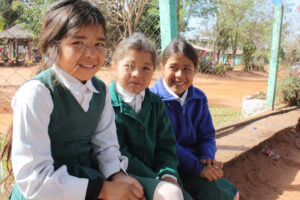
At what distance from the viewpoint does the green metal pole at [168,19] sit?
220cm

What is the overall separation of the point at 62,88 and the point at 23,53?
991mm

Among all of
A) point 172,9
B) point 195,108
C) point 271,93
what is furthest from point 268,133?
point 172,9

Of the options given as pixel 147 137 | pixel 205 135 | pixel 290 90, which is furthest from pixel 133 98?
pixel 290 90

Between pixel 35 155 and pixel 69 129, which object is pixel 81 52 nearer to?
pixel 69 129

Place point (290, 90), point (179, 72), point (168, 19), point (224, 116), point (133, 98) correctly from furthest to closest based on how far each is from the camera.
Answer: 1. point (224, 116)
2. point (290, 90)
3. point (168, 19)
4. point (179, 72)
5. point (133, 98)

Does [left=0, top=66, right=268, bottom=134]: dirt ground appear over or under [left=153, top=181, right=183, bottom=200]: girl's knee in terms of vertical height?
under

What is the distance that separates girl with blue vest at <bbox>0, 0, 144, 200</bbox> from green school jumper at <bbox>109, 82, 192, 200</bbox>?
0.52 ft

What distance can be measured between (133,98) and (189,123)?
0.56 metres

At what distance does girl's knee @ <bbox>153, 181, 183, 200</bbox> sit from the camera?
47.3 inches

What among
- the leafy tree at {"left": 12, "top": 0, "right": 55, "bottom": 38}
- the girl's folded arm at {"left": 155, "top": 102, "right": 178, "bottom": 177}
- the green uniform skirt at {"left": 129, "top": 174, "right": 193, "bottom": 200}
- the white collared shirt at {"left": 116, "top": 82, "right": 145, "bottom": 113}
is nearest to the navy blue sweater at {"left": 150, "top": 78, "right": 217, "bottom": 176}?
the girl's folded arm at {"left": 155, "top": 102, "right": 178, "bottom": 177}

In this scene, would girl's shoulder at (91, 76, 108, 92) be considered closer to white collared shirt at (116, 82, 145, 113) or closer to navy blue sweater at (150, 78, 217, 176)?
white collared shirt at (116, 82, 145, 113)

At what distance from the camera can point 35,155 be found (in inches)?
40.5

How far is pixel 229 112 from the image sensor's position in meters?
7.34

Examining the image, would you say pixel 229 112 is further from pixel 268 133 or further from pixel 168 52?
pixel 168 52
